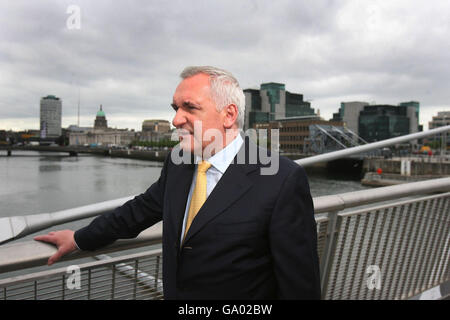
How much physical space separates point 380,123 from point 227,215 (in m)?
95.0

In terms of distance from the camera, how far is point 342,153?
7.70 feet

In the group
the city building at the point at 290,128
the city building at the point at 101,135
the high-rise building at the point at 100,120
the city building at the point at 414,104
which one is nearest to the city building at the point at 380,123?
the city building at the point at 414,104

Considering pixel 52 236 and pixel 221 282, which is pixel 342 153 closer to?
pixel 221 282

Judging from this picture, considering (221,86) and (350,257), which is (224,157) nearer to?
(221,86)

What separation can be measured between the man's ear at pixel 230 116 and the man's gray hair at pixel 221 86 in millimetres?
13

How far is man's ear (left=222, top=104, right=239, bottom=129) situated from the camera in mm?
1247

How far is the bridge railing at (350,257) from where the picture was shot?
1.42m

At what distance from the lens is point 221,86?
1.23m

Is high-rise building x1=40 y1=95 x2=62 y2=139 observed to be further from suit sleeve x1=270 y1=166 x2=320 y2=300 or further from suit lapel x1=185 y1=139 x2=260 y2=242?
suit sleeve x1=270 y1=166 x2=320 y2=300

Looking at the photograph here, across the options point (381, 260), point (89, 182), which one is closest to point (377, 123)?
point (89, 182)

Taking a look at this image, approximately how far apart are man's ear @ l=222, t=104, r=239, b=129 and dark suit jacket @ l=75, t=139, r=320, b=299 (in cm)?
13

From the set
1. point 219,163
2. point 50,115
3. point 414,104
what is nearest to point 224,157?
point 219,163
